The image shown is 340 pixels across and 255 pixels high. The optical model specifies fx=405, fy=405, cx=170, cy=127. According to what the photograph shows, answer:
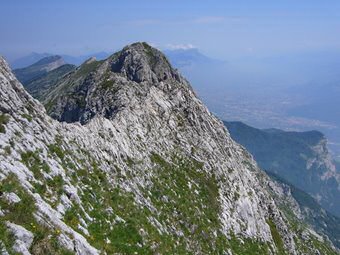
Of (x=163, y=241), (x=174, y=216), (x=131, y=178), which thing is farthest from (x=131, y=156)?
(x=163, y=241)

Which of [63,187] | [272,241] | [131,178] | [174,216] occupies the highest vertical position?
[63,187]

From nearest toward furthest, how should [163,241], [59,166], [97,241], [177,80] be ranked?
[97,241]
[59,166]
[163,241]
[177,80]

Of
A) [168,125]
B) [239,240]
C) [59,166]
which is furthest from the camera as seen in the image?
[168,125]

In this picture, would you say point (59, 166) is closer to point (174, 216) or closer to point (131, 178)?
point (131, 178)

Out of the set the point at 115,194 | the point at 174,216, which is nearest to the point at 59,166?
the point at 115,194

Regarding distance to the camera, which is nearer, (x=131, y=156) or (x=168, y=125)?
(x=131, y=156)

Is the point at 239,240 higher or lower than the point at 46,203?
lower

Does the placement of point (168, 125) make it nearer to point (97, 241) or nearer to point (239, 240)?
point (239, 240)
